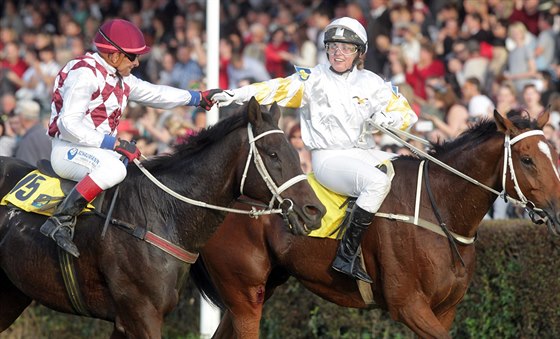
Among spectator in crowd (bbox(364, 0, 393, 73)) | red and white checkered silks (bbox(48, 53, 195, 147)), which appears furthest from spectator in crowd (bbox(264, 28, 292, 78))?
red and white checkered silks (bbox(48, 53, 195, 147))

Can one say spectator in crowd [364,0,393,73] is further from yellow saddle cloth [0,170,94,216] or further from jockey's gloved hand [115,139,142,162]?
jockey's gloved hand [115,139,142,162]

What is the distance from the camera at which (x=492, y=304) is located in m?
7.81

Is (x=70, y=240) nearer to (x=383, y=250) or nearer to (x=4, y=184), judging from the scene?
(x=4, y=184)

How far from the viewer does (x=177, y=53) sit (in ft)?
48.7

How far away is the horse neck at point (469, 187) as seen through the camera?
655cm

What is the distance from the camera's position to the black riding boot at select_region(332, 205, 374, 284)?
21.5ft

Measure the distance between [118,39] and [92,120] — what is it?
47 cm

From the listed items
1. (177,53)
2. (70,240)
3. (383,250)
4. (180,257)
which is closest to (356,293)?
(383,250)

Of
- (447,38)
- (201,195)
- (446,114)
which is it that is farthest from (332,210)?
(447,38)

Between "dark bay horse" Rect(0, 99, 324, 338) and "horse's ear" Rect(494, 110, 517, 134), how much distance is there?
128cm

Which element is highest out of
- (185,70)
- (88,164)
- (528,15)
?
(88,164)

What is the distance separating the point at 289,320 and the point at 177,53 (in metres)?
7.07

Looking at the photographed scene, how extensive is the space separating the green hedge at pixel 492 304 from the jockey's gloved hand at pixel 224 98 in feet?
7.61

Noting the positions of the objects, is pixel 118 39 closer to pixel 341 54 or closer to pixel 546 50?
A: pixel 341 54
